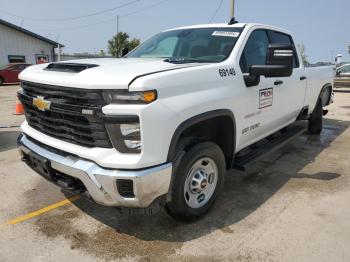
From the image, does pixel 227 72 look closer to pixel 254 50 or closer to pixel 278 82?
pixel 254 50

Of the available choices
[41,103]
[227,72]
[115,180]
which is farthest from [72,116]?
[227,72]

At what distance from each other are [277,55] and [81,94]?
191cm

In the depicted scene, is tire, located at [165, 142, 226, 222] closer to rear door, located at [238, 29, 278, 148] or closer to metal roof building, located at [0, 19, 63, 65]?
rear door, located at [238, 29, 278, 148]

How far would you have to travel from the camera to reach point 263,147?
4418 mm

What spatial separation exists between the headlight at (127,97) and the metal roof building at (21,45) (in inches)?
914

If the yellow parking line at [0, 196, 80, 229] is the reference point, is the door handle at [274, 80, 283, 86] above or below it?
above

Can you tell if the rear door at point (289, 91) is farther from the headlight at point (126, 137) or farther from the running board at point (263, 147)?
the headlight at point (126, 137)

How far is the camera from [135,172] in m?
2.48

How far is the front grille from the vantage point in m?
2.52

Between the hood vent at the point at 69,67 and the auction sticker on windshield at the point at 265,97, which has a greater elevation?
the hood vent at the point at 69,67

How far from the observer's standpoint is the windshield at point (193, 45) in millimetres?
3656

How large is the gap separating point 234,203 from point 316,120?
12.6ft

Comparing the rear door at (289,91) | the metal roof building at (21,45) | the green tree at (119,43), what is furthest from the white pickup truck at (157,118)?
the green tree at (119,43)

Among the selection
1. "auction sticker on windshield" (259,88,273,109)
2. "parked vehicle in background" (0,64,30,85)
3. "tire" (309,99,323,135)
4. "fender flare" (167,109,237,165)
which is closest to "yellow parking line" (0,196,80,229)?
"fender flare" (167,109,237,165)
